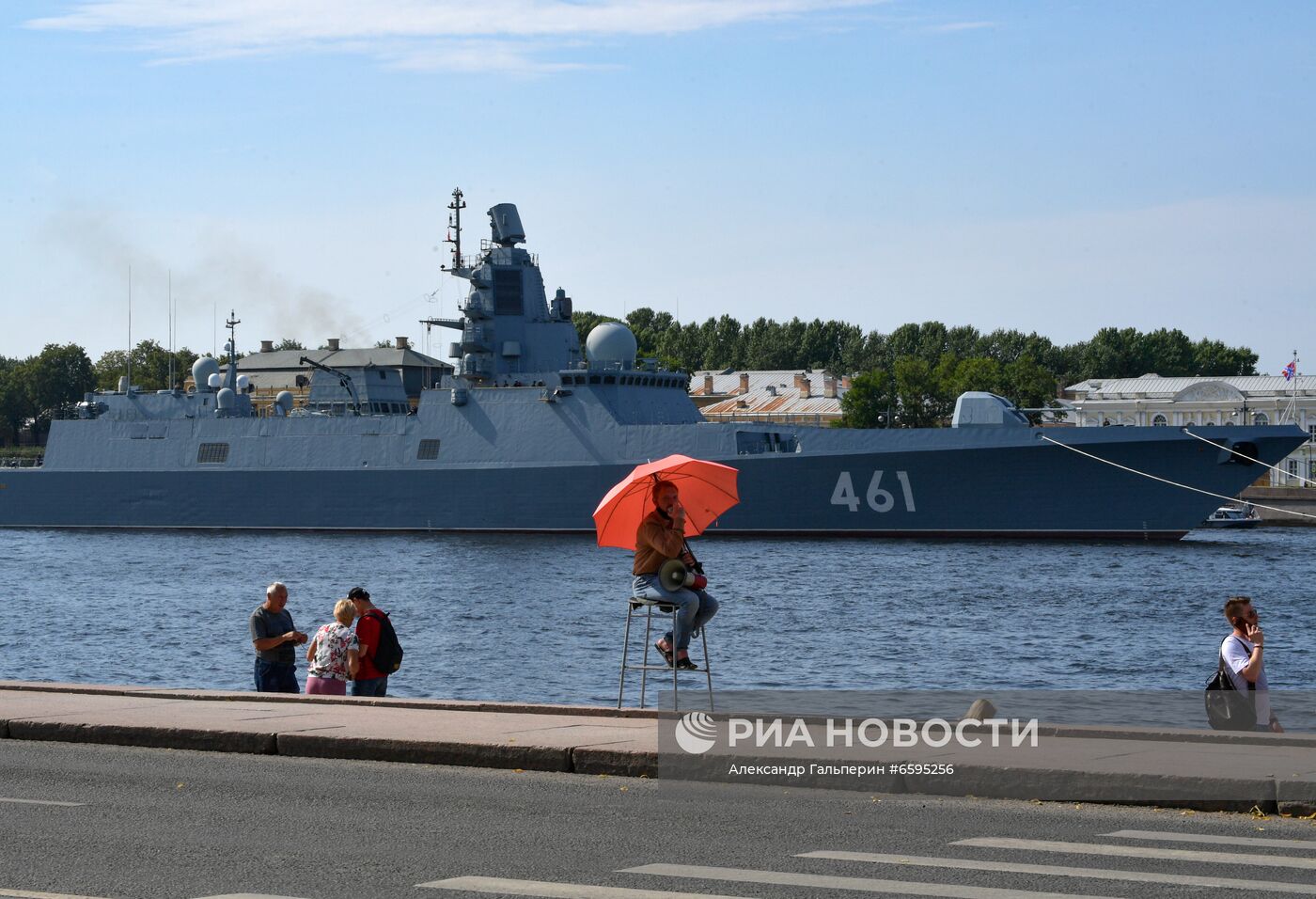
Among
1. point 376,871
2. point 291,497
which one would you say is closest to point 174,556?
point 291,497

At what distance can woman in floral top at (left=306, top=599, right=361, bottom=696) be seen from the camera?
11688 mm

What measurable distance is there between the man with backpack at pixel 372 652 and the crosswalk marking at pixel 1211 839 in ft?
22.2

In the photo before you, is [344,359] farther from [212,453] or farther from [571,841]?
[571,841]

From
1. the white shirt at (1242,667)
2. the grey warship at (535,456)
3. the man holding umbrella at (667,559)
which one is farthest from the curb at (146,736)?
the grey warship at (535,456)

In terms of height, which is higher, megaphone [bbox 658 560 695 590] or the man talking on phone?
megaphone [bbox 658 560 695 590]

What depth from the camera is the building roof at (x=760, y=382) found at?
107438 millimetres

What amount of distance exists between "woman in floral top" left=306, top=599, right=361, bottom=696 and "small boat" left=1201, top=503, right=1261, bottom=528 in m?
47.9

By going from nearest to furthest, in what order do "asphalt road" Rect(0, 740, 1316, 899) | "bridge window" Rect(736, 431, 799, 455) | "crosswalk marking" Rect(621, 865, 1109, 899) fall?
"crosswalk marking" Rect(621, 865, 1109, 899), "asphalt road" Rect(0, 740, 1316, 899), "bridge window" Rect(736, 431, 799, 455)

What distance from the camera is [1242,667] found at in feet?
31.8

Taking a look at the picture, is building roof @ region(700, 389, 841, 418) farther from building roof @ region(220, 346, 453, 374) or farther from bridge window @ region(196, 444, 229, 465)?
bridge window @ region(196, 444, 229, 465)

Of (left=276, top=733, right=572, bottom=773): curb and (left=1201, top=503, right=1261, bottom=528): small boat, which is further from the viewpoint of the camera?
(left=1201, top=503, right=1261, bottom=528): small boat

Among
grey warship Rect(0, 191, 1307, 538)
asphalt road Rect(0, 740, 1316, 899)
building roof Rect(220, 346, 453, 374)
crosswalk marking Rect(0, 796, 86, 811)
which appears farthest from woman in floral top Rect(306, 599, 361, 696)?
building roof Rect(220, 346, 453, 374)

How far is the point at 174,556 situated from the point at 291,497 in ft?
26.5

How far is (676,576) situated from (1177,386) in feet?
271
